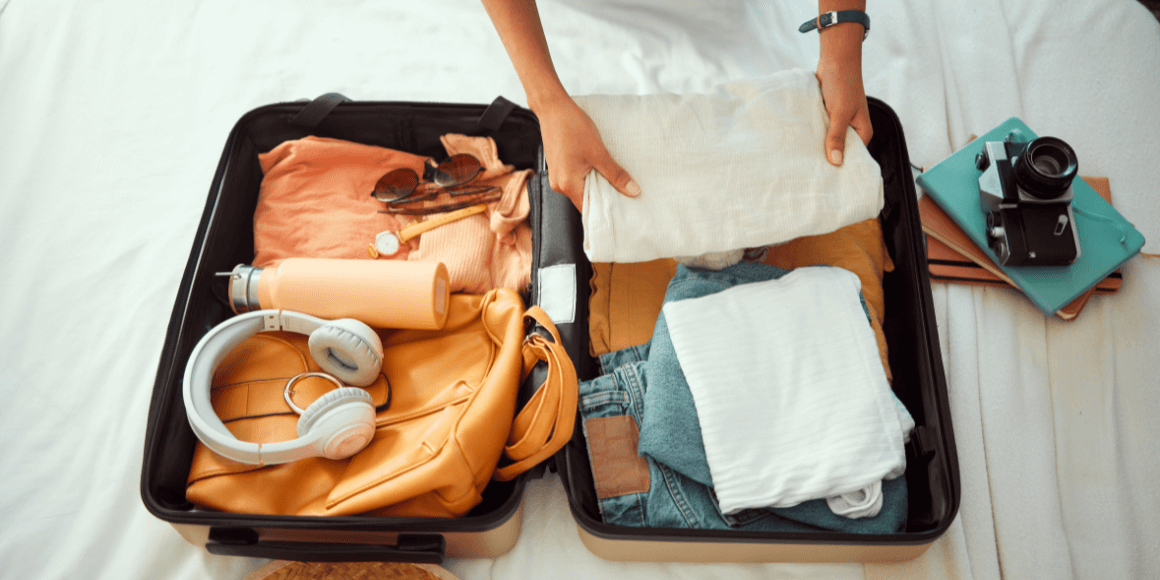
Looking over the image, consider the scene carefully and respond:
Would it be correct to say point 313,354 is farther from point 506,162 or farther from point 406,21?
point 406,21

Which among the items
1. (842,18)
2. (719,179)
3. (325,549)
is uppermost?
(842,18)

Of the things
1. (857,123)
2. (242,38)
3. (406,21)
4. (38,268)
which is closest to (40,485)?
(38,268)

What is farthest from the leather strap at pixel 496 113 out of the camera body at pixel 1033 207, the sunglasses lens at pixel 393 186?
the camera body at pixel 1033 207

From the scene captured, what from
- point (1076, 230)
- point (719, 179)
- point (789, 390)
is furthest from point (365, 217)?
point (1076, 230)

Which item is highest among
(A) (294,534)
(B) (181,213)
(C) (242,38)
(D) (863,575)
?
(C) (242,38)

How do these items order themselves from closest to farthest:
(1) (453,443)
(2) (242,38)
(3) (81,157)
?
(1) (453,443) → (3) (81,157) → (2) (242,38)

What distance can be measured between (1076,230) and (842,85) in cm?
44

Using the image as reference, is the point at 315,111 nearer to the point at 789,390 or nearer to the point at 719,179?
the point at 719,179

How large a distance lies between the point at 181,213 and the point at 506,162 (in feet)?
1.91

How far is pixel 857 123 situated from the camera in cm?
83

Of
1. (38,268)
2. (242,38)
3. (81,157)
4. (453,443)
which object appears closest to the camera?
(453,443)

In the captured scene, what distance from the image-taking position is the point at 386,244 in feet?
3.16

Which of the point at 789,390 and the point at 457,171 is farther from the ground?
the point at 457,171

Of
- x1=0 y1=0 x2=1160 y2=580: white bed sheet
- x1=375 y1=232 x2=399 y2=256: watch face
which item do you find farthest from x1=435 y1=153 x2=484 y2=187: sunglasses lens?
x1=0 y1=0 x2=1160 y2=580: white bed sheet
